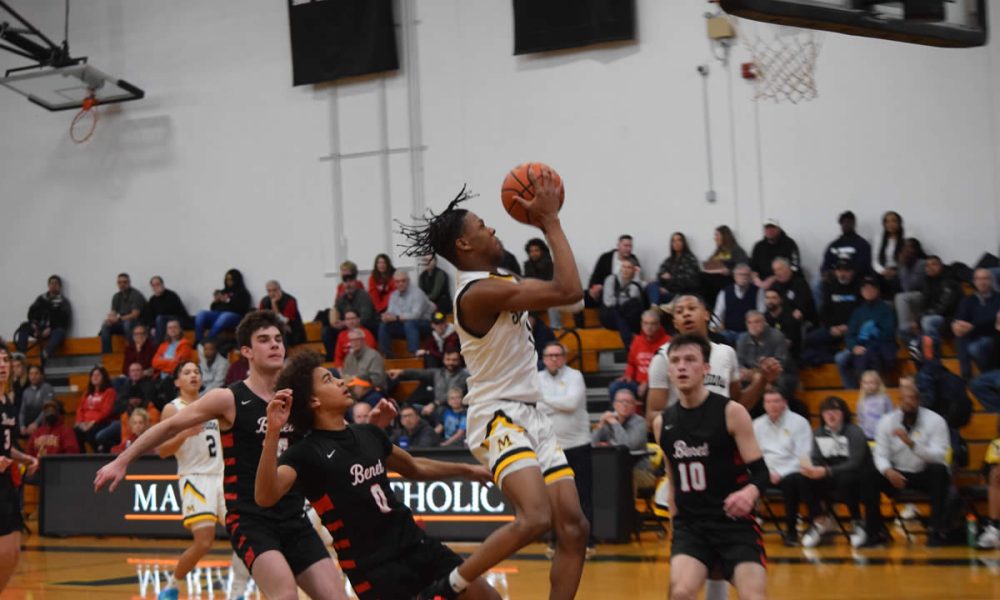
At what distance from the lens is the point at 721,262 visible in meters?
15.4

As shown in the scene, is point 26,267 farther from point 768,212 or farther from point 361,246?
point 768,212

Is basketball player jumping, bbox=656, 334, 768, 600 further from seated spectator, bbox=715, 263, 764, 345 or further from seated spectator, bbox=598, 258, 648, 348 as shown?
seated spectator, bbox=598, 258, 648, 348

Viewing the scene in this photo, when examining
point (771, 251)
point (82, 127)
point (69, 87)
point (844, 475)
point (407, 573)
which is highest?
point (69, 87)

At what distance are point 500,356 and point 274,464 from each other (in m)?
1.28

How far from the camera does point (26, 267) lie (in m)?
21.7

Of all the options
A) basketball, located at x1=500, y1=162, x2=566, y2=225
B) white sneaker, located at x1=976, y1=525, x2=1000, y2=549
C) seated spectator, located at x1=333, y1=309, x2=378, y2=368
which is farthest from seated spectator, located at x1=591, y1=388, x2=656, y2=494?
basketball, located at x1=500, y1=162, x2=566, y2=225

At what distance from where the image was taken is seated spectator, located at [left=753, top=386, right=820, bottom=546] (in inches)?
452

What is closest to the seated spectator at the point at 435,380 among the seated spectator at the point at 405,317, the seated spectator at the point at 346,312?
the seated spectator at the point at 405,317

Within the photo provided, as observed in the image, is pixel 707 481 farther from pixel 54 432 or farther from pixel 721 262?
pixel 54 432

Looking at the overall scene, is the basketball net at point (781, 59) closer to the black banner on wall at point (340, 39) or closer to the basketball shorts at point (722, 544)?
the black banner on wall at point (340, 39)

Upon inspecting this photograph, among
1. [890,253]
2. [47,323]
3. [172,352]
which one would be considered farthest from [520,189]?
[47,323]

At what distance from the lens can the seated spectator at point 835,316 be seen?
14.0 m

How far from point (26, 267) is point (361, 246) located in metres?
6.77

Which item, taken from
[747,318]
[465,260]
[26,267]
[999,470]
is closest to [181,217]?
[26,267]
